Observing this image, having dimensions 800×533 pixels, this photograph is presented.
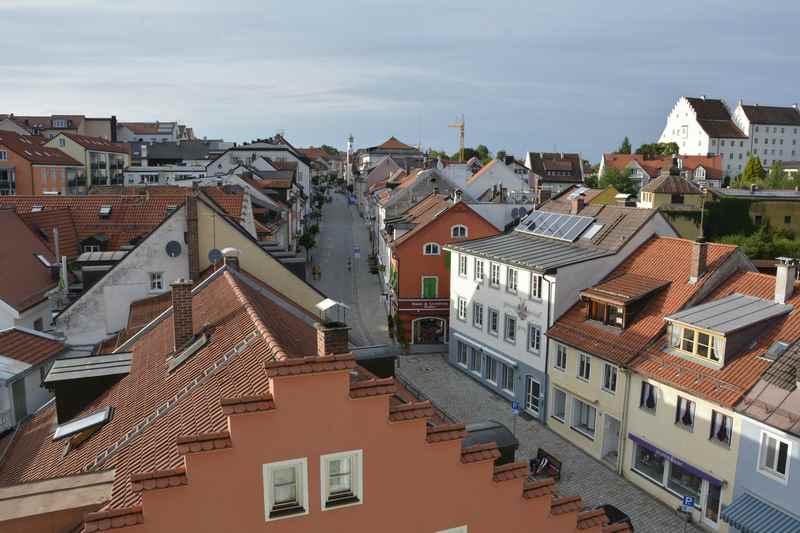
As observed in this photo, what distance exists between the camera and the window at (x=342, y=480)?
1050 centimetres

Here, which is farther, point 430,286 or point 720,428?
point 430,286

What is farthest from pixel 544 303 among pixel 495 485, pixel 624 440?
pixel 495 485

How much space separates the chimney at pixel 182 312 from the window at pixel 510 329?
20914 mm

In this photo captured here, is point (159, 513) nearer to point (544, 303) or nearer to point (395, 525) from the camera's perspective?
point (395, 525)

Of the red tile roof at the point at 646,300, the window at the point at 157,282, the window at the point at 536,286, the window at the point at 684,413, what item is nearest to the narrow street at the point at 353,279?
the window at the point at 536,286

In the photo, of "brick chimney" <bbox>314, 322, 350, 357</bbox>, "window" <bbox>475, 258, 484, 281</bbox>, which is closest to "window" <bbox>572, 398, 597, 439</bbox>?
"window" <bbox>475, 258, 484, 281</bbox>

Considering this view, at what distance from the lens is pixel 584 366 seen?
29.0 m

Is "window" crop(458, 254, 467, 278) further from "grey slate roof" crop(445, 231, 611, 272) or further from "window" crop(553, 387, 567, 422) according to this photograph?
"window" crop(553, 387, 567, 422)

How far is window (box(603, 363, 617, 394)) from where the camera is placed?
27.0 m

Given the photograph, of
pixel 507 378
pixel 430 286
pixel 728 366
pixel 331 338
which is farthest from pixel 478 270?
pixel 331 338

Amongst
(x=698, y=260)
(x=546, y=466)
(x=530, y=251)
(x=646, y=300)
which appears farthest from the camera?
(x=530, y=251)

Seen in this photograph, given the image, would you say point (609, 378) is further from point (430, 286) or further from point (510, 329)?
point (430, 286)

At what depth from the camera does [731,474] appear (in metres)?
21.5

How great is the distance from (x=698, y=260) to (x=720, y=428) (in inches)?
318
